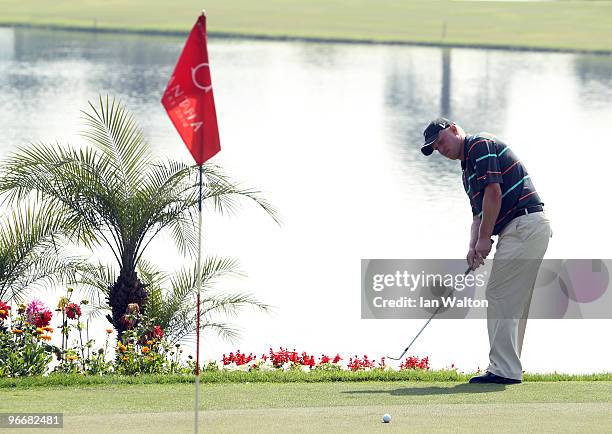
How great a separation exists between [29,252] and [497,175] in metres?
5.70

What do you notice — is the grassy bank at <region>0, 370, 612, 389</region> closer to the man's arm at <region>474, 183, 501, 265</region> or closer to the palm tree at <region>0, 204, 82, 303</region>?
the man's arm at <region>474, 183, 501, 265</region>

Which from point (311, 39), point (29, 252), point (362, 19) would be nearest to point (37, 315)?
point (29, 252)

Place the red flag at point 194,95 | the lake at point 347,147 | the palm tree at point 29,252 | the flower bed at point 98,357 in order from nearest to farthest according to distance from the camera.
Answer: the red flag at point 194,95 → the flower bed at point 98,357 → the palm tree at point 29,252 → the lake at point 347,147

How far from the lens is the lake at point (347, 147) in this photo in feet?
60.8

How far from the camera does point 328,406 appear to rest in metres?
8.79

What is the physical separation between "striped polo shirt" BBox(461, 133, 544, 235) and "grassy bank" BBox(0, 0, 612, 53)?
2917 inches

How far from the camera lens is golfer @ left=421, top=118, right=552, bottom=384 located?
9.76 m

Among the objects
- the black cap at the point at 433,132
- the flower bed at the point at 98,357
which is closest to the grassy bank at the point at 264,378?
the flower bed at the point at 98,357

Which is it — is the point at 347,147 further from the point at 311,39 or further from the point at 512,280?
the point at 311,39

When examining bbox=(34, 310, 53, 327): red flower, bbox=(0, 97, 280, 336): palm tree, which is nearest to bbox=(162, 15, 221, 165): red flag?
bbox=(34, 310, 53, 327): red flower

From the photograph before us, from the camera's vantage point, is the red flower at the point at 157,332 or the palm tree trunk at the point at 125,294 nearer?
the red flower at the point at 157,332

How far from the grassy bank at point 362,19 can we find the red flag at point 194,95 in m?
75.8

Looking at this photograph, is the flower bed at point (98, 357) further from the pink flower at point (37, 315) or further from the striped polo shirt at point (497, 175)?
the striped polo shirt at point (497, 175)

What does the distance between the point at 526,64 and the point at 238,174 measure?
47.9m
